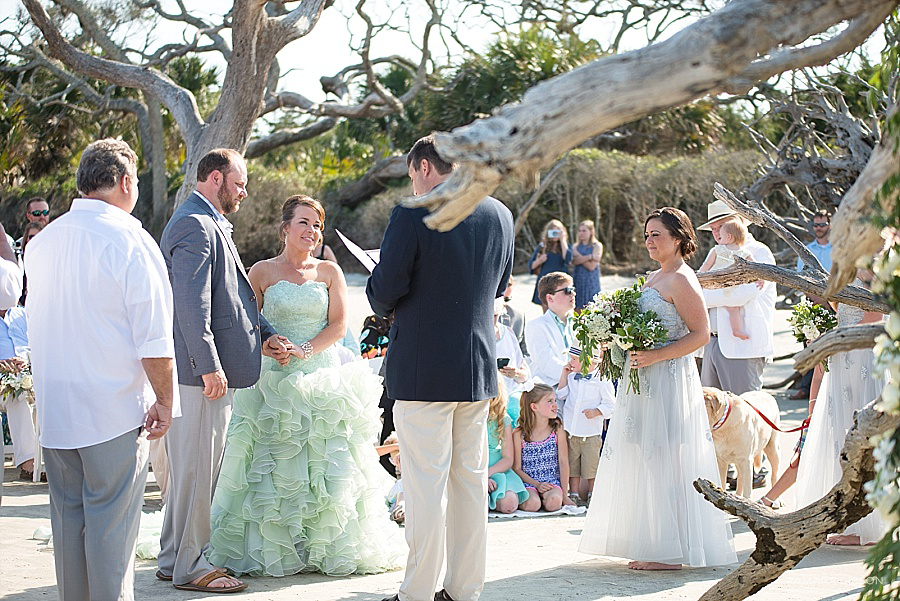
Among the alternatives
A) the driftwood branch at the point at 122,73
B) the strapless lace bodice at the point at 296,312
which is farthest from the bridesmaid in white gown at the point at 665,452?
the driftwood branch at the point at 122,73

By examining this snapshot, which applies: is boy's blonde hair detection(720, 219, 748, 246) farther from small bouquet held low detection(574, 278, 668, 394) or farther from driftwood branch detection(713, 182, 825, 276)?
driftwood branch detection(713, 182, 825, 276)

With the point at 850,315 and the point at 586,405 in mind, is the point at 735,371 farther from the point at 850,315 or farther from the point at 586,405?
the point at 850,315

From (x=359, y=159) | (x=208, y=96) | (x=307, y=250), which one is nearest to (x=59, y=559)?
(x=307, y=250)

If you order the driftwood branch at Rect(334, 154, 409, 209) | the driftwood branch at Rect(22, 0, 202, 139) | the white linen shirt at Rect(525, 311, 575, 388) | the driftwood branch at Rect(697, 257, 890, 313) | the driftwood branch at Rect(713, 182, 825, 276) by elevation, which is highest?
the driftwood branch at Rect(334, 154, 409, 209)

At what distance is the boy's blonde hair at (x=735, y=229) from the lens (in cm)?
833

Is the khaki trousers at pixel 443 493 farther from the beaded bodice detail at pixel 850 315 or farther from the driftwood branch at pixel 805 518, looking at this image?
the beaded bodice detail at pixel 850 315

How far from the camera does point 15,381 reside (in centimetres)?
804

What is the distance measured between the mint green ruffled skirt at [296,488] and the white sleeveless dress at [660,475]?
1296 mm

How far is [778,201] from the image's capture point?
61.2 ft

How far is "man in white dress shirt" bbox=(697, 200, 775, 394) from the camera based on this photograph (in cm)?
843

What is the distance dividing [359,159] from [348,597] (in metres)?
22.8

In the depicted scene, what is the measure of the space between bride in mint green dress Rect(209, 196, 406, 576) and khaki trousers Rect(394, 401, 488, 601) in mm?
968

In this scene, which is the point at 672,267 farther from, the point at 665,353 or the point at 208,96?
the point at 208,96

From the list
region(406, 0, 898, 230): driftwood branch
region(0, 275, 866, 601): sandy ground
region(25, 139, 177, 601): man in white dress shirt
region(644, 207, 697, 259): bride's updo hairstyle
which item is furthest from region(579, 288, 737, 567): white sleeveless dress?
region(406, 0, 898, 230): driftwood branch
